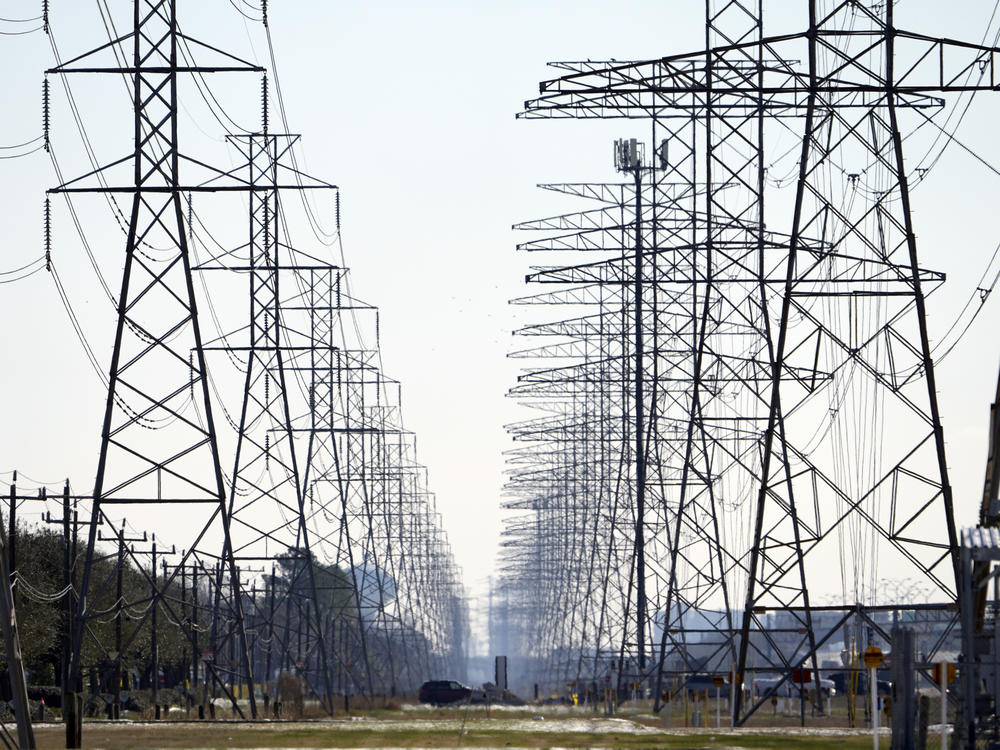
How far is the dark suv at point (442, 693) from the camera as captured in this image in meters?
80.9

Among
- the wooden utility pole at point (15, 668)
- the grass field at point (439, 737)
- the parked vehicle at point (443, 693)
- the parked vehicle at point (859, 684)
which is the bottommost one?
the parked vehicle at point (443, 693)

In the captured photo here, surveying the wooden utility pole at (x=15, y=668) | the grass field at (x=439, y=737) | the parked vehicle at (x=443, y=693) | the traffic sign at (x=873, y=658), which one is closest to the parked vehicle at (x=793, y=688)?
the grass field at (x=439, y=737)

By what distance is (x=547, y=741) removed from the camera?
29125 millimetres

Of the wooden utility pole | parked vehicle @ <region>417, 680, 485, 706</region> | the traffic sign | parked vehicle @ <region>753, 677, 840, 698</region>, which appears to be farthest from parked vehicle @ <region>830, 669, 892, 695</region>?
the wooden utility pole

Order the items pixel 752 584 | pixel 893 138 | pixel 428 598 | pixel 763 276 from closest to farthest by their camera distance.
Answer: pixel 893 138 < pixel 752 584 < pixel 763 276 < pixel 428 598

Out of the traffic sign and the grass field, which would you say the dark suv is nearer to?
the grass field

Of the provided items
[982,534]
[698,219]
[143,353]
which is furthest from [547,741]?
[698,219]

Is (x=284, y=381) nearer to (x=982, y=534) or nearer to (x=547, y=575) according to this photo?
(x=982, y=534)

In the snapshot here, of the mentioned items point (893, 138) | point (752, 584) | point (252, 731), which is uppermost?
point (893, 138)

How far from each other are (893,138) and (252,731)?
17360 mm

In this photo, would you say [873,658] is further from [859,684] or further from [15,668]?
[859,684]

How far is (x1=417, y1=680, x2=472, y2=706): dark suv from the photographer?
8094 centimetres

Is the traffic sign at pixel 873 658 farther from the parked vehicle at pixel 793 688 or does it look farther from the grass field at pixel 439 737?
the parked vehicle at pixel 793 688

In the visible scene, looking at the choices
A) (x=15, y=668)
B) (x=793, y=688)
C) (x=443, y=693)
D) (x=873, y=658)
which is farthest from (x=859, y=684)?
(x=15, y=668)
